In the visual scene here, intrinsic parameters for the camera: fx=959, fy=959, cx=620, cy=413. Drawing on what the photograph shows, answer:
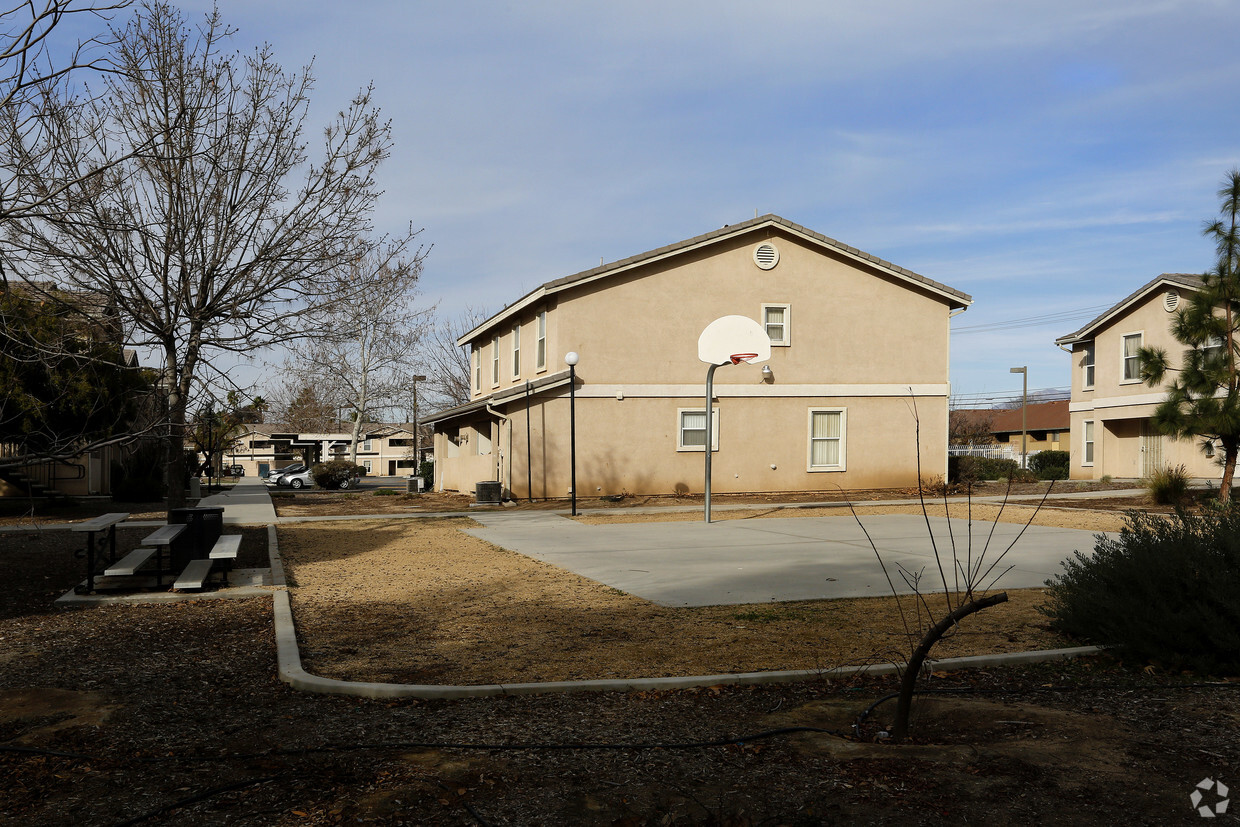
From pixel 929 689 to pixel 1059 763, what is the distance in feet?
4.71

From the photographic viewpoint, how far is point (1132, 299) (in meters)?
31.0

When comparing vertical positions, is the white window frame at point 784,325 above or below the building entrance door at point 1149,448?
above

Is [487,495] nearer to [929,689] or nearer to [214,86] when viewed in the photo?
[214,86]

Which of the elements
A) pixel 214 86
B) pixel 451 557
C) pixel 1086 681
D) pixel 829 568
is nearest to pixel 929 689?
pixel 1086 681

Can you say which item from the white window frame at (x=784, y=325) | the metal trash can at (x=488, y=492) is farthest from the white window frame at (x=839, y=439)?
the metal trash can at (x=488, y=492)

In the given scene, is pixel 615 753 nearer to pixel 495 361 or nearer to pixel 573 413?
pixel 573 413

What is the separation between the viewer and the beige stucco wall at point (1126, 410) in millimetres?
30594

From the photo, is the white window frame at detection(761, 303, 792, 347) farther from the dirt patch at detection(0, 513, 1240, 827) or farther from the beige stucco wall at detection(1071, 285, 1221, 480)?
the dirt patch at detection(0, 513, 1240, 827)

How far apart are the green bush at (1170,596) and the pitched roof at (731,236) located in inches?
704

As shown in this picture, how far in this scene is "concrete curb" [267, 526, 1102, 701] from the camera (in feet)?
18.4

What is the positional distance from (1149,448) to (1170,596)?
2933 cm

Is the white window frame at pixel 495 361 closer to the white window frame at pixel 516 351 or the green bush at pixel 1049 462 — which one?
the white window frame at pixel 516 351

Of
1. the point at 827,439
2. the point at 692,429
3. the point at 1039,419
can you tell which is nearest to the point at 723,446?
the point at 692,429

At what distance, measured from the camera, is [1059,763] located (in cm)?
421
